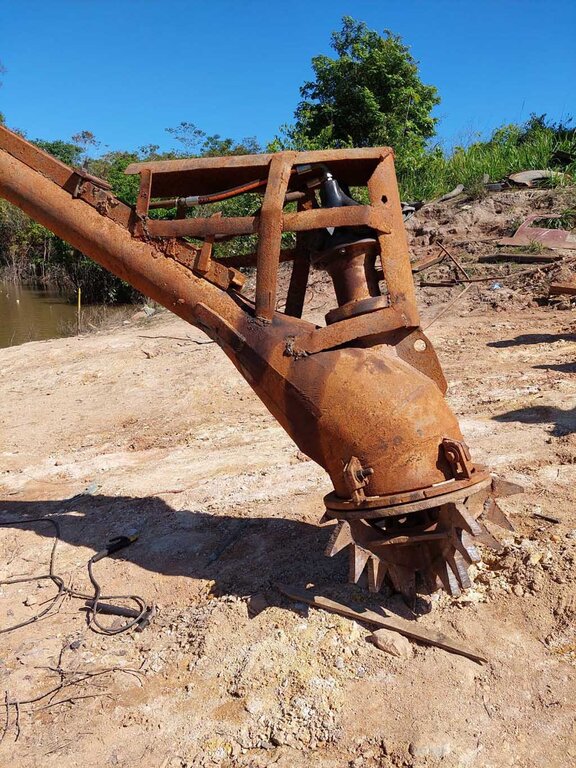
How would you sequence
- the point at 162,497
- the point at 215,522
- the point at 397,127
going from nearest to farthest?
the point at 215,522 → the point at 162,497 → the point at 397,127

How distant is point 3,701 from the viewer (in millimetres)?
2754

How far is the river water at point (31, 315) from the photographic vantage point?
1777 cm

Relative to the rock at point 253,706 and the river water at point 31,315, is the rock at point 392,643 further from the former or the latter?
the river water at point 31,315

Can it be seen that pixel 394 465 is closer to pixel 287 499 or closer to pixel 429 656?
pixel 429 656

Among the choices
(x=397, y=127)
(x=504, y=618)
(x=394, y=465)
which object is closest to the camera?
(x=394, y=465)

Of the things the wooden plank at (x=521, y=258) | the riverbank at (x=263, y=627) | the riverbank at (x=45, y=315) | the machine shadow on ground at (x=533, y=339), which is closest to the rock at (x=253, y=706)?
the riverbank at (x=263, y=627)

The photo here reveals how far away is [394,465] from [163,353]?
7195mm

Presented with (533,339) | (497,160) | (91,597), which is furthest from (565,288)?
(497,160)

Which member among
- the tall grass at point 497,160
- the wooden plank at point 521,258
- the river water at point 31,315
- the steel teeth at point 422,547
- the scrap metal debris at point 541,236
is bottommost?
the river water at point 31,315

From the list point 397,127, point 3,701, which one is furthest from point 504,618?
point 397,127

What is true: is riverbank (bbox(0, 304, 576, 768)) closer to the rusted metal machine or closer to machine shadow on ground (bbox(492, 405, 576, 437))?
machine shadow on ground (bbox(492, 405, 576, 437))

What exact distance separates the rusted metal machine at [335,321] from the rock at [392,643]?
0.67ft

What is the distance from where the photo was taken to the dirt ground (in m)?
2.39

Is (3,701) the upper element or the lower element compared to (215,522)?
lower
